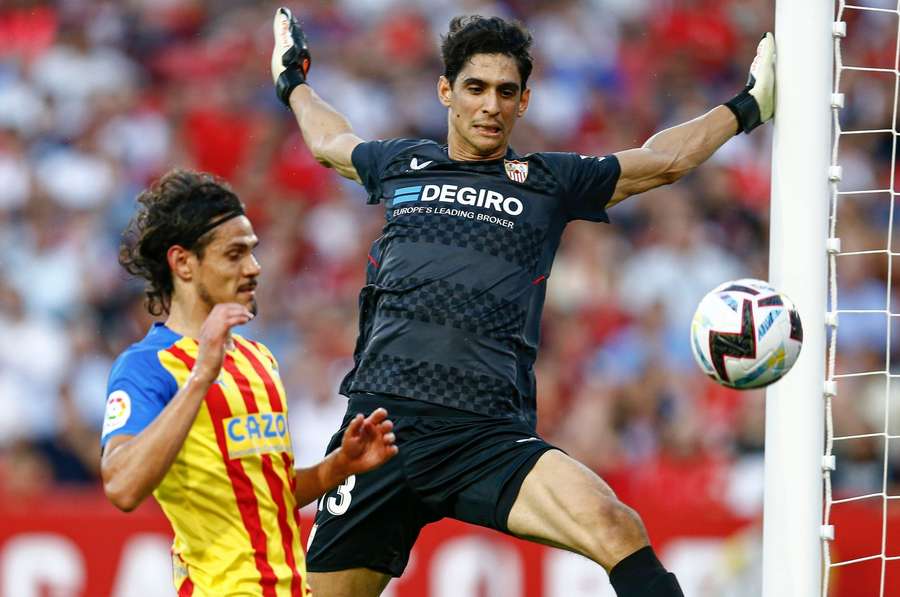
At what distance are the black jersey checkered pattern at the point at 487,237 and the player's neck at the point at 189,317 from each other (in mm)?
1312

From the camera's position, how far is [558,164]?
510cm

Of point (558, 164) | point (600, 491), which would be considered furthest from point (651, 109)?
point (600, 491)

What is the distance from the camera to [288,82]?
5.90 m

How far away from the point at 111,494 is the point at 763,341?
2089mm

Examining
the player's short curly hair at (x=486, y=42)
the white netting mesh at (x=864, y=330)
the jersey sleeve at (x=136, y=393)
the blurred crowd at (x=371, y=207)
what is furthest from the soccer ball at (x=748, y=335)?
the blurred crowd at (x=371, y=207)

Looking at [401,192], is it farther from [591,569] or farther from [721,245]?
[721,245]

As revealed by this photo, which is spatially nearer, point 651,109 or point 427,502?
point 427,502

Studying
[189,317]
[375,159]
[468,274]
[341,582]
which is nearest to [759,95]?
[468,274]

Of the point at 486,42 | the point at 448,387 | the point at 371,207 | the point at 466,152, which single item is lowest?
the point at 448,387

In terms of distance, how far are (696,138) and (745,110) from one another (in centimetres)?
19

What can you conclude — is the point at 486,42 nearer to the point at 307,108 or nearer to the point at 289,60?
the point at 307,108

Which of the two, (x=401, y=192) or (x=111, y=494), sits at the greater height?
(x=401, y=192)

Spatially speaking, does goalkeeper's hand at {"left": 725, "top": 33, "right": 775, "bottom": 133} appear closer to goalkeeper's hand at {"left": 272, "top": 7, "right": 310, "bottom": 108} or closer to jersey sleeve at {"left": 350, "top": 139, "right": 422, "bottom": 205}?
jersey sleeve at {"left": 350, "top": 139, "right": 422, "bottom": 205}

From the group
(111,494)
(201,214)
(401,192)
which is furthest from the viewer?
(401,192)
